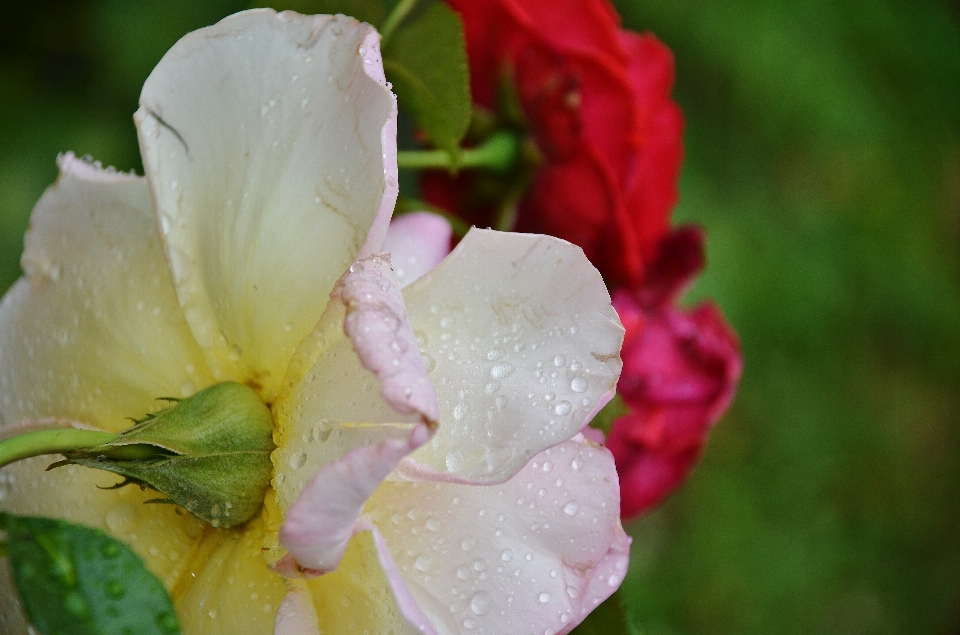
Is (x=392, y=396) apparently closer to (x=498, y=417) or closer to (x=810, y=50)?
(x=498, y=417)

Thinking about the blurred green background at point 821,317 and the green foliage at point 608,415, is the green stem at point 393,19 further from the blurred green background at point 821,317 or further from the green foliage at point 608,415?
the blurred green background at point 821,317

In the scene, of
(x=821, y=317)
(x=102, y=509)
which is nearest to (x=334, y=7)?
(x=102, y=509)

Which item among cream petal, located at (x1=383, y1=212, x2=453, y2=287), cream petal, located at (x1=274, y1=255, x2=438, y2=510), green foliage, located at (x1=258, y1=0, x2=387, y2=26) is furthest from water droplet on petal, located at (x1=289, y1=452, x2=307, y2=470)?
green foliage, located at (x1=258, y1=0, x2=387, y2=26)

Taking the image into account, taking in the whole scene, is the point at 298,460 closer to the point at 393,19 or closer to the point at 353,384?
the point at 353,384

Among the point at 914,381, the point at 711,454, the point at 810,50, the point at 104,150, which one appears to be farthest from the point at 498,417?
the point at 914,381

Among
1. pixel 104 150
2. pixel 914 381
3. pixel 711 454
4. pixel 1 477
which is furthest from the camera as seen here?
pixel 914 381

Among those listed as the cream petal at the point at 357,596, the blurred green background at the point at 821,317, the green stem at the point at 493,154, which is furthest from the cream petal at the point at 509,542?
the blurred green background at the point at 821,317
